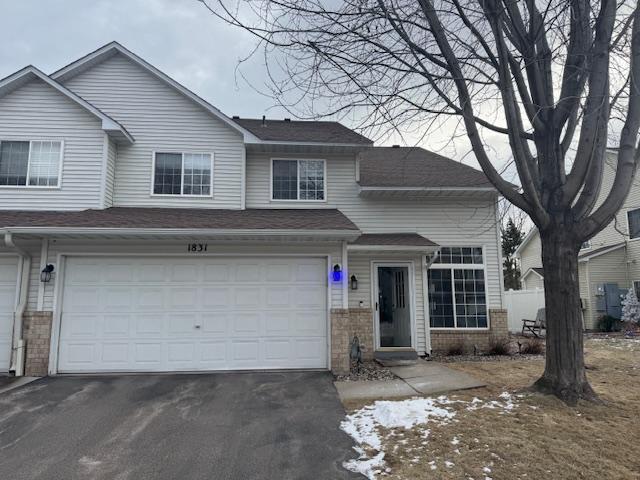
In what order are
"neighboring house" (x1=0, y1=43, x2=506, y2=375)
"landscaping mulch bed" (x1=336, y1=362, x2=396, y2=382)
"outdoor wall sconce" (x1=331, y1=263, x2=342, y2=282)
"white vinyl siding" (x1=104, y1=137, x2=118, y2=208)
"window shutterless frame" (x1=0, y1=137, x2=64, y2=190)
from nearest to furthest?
"landscaping mulch bed" (x1=336, y1=362, x2=396, y2=382)
"neighboring house" (x1=0, y1=43, x2=506, y2=375)
"outdoor wall sconce" (x1=331, y1=263, x2=342, y2=282)
"window shutterless frame" (x1=0, y1=137, x2=64, y2=190)
"white vinyl siding" (x1=104, y1=137, x2=118, y2=208)

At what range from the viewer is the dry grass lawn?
393cm

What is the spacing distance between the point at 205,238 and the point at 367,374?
4.48 metres

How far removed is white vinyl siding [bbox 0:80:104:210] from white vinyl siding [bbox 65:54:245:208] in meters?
0.77

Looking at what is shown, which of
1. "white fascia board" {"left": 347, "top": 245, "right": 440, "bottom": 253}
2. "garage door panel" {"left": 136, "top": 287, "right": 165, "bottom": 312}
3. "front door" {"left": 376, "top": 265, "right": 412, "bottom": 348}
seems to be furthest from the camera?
"front door" {"left": 376, "top": 265, "right": 412, "bottom": 348}

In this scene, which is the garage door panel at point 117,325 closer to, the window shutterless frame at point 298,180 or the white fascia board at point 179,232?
the white fascia board at point 179,232

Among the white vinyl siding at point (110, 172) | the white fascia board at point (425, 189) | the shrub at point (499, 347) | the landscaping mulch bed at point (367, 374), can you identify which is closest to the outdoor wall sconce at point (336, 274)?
the landscaping mulch bed at point (367, 374)

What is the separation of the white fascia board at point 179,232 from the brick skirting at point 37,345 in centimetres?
184

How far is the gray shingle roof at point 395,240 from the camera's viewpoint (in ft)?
33.3

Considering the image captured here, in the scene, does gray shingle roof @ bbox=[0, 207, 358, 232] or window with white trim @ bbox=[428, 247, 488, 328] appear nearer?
gray shingle roof @ bbox=[0, 207, 358, 232]

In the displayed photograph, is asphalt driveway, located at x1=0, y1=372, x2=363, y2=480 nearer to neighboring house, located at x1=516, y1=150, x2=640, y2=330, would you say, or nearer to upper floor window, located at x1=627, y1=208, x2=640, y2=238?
neighboring house, located at x1=516, y1=150, x2=640, y2=330

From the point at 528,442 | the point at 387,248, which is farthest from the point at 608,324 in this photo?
the point at 528,442

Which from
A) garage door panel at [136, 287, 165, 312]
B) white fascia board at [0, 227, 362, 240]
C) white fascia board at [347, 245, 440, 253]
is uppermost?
white fascia board at [0, 227, 362, 240]

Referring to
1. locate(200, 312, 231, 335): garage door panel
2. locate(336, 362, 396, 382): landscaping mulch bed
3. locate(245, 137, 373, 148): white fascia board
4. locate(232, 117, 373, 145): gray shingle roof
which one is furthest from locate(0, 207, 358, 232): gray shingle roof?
locate(336, 362, 396, 382): landscaping mulch bed

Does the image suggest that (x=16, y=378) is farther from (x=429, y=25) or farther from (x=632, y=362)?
(x=632, y=362)
